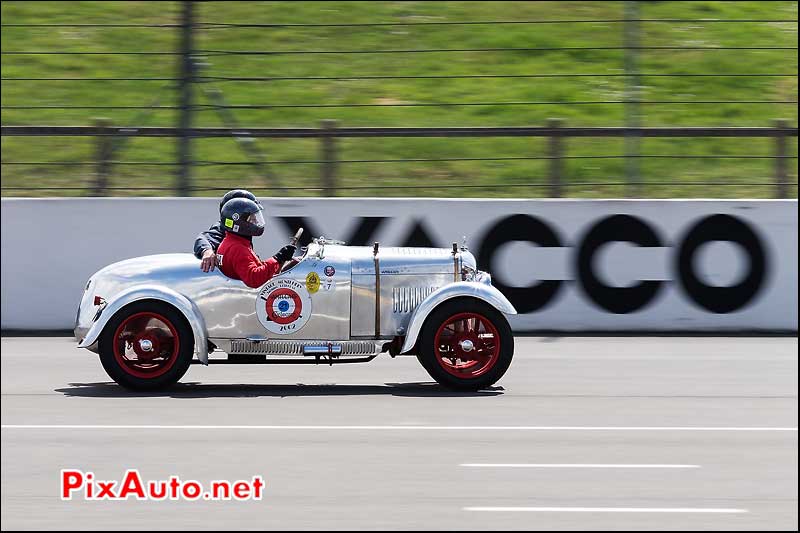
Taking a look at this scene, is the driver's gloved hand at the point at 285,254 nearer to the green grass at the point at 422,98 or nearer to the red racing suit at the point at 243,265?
the red racing suit at the point at 243,265

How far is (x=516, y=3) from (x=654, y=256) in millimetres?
7100

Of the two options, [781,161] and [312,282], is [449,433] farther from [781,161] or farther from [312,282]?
[781,161]

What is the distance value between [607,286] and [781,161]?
222 centimetres

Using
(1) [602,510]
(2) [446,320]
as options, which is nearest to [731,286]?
(2) [446,320]

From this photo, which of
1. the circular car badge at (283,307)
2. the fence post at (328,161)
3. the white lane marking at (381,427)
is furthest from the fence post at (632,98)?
the white lane marking at (381,427)

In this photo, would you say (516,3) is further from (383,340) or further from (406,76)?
(383,340)

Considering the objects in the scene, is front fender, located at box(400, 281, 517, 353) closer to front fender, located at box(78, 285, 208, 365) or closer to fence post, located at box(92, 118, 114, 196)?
front fender, located at box(78, 285, 208, 365)

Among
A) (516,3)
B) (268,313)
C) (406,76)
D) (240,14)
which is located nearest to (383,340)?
(268,313)

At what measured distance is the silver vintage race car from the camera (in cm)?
897

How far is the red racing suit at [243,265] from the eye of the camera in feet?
29.5

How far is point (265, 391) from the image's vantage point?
30.5 ft

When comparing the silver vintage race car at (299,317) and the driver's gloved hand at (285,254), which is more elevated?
the driver's gloved hand at (285,254)

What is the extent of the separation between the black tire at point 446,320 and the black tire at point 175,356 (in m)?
1.59

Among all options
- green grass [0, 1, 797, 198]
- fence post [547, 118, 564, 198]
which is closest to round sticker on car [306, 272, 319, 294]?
green grass [0, 1, 797, 198]
